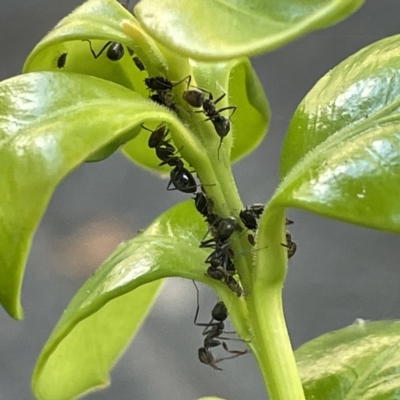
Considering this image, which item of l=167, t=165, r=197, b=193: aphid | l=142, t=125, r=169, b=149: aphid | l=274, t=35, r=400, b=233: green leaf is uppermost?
l=142, t=125, r=169, b=149: aphid

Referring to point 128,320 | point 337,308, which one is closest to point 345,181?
point 128,320

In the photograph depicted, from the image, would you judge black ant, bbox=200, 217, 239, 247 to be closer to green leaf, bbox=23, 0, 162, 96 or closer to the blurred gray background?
green leaf, bbox=23, 0, 162, 96

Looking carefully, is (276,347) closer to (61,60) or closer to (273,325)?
(273,325)

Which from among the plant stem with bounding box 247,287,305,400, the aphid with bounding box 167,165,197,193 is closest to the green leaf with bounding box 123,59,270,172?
the aphid with bounding box 167,165,197,193

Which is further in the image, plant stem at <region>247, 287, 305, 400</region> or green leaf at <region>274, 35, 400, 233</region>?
plant stem at <region>247, 287, 305, 400</region>

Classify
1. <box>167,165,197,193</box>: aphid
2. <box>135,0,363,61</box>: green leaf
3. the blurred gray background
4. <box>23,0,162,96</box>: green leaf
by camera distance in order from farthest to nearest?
1. the blurred gray background
2. <box>167,165,197,193</box>: aphid
3. <box>23,0,162,96</box>: green leaf
4. <box>135,0,363,61</box>: green leaf

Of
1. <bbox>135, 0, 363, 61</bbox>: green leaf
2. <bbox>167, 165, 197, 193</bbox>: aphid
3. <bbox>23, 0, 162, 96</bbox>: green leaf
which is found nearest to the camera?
<bbox>135, 0, 363, 61</bbox>: green leaf

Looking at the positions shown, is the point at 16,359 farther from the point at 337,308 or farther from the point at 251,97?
the point at 251,97
